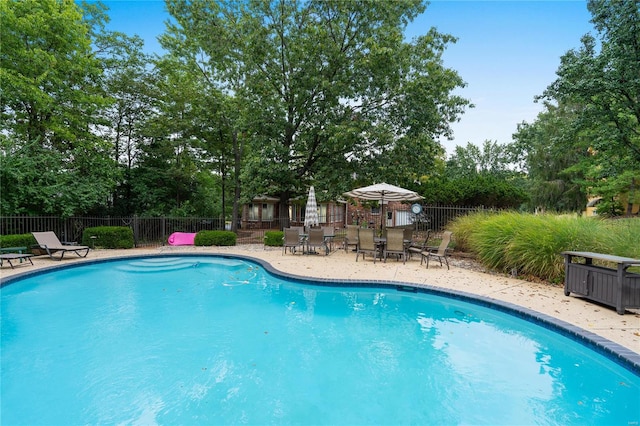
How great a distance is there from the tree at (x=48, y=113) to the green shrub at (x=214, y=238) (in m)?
4.40

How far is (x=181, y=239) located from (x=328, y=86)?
927 centimetres

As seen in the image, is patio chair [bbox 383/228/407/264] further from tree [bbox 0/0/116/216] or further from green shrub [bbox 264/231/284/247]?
tree [bbox 0/0/116/216]

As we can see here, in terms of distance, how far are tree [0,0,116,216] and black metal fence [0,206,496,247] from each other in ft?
1.71

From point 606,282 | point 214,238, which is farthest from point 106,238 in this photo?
point 606,282

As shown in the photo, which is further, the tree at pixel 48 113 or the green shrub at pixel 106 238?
the green shrub at pixel 106 238

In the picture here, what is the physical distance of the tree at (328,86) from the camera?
13422 mm

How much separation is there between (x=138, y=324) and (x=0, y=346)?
171 cm

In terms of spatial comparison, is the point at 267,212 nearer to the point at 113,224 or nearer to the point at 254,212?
the point at 254,212

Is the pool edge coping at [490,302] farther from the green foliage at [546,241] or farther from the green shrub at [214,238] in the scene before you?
the green shrub at [214,238]

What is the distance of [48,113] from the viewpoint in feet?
42.9

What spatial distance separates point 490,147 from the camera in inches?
1740

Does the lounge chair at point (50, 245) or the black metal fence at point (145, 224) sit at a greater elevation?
the black metal fence at point (145, 224)

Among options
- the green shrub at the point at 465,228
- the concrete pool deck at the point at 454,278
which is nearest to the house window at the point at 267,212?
the concrete pool deck at the point at 454,278

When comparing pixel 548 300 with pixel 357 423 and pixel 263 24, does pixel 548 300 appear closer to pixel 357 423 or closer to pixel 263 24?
pixel 357 423
